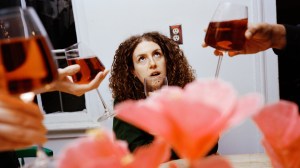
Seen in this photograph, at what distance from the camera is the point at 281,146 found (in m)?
0.40

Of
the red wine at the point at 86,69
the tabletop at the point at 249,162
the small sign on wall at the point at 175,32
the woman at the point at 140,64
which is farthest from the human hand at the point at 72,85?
→ the small sign on wall at the point at 175,32

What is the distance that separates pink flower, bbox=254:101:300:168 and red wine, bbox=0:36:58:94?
11.5 inches

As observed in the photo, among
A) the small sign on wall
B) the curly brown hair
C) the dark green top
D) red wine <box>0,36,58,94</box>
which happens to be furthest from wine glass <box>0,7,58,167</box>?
the small sign on wall

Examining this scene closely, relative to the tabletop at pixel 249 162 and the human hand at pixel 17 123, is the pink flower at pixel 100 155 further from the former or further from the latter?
the tabletop at pixel 249 162

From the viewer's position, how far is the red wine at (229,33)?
0.86 metres

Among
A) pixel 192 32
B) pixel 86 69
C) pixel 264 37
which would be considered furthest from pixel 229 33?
pixel 192 32

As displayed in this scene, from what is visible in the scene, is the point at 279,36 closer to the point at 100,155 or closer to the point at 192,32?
the point at 100,155

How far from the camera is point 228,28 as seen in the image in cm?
86

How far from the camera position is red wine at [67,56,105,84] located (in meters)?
1.24

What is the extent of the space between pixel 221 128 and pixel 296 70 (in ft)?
10.7

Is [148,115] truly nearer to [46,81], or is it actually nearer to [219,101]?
[219,101]

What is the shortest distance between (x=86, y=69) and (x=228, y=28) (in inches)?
23.8

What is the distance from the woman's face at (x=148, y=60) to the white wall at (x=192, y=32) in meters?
0.48

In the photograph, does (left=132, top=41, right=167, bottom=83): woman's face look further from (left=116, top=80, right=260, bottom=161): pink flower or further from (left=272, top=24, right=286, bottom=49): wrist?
(left=116, top=80, right=260, bottom=161): pink flower
